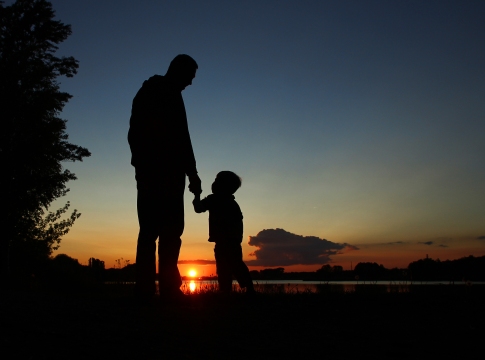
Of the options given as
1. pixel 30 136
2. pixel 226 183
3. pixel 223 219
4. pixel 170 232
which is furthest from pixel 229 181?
pixel 30 136

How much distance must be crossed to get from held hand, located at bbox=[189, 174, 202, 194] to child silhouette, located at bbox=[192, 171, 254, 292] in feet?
4.42

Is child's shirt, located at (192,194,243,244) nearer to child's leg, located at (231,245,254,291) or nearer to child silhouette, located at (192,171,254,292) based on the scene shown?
child silhouette, located at (192,171,254,292)

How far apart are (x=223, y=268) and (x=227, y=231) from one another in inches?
24.3

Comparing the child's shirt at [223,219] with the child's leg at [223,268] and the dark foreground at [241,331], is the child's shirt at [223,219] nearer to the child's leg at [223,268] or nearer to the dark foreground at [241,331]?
the child's leg at [223,268]

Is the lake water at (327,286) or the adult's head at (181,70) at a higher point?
the adult's head at (181,70)

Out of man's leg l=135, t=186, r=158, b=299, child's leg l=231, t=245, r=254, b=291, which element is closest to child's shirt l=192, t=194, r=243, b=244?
child's leg l=231, t=245, r=254, b=291

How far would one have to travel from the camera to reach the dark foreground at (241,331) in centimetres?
265

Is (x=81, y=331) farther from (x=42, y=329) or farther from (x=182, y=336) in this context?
(x=182, y=336)

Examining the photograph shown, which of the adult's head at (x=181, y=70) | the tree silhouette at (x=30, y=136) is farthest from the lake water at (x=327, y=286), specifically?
the tree silhouette at (x=30, y=136)

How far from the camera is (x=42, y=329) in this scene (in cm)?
295

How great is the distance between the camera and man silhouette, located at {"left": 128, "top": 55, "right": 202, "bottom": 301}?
18.7ft

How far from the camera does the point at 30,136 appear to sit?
19.0 m

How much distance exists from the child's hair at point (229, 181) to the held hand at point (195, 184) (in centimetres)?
170

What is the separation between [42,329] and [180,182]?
3128 mm
